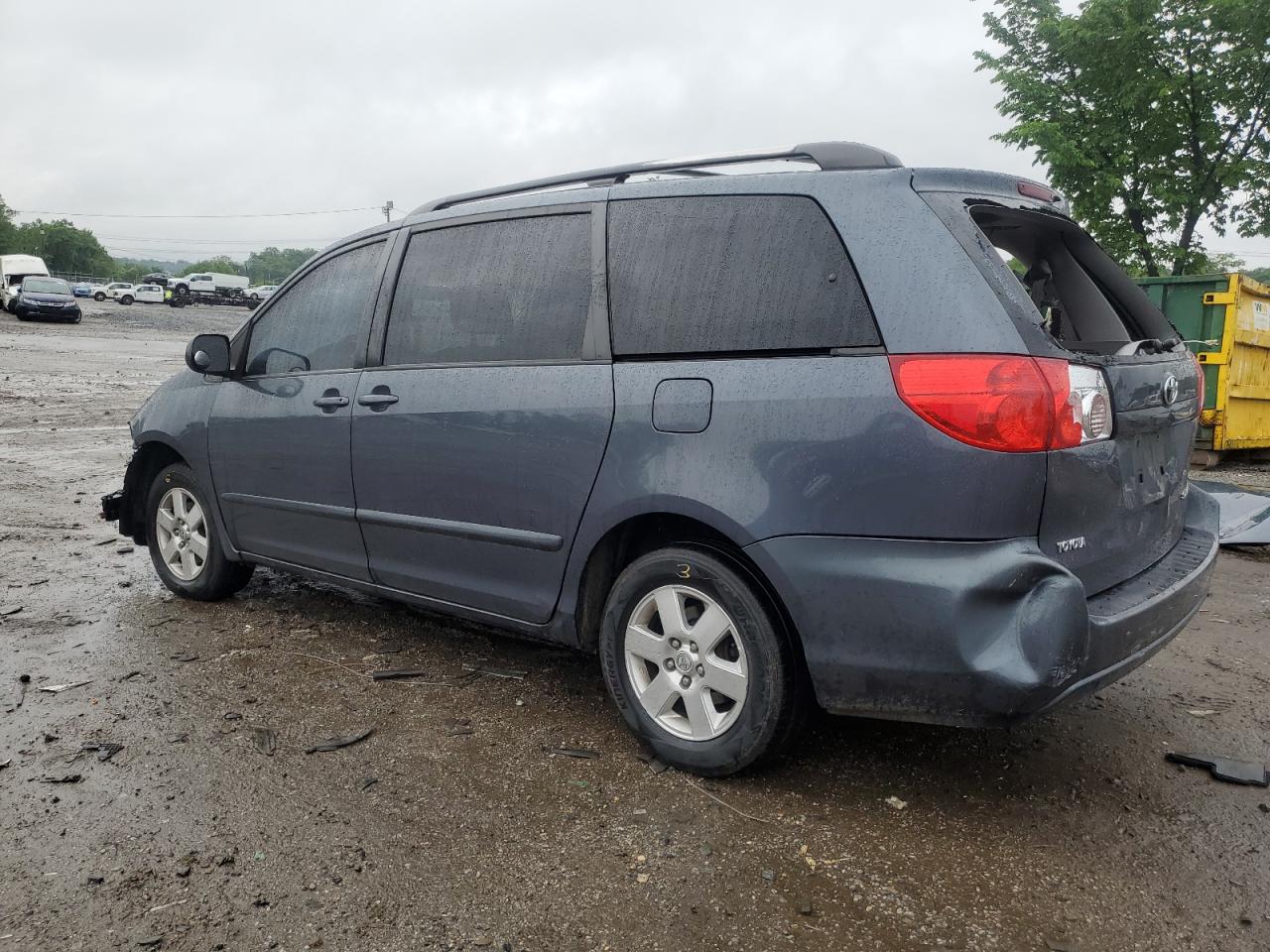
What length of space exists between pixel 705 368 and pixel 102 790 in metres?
2.16

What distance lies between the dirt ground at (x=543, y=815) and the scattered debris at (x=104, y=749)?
0.12ft

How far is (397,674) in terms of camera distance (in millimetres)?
4039

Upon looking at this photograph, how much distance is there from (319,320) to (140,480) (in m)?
1.63

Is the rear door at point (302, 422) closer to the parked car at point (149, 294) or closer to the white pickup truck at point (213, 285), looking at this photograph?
the parked car at point (149, 294)

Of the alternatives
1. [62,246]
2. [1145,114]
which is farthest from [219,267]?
[1145,114]

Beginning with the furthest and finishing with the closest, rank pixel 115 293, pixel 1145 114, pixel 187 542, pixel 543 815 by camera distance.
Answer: pixel 115 293 < pixel 1145 114 < pixel 187 542 < pixel 543 815

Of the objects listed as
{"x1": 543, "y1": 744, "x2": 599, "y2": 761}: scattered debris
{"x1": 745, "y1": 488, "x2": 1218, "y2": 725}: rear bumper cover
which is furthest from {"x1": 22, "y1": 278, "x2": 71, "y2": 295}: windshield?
{"x1": 745, "y1": 488, "x2": 1218, "y2": 725}: rear bumper cover

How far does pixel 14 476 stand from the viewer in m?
8.48

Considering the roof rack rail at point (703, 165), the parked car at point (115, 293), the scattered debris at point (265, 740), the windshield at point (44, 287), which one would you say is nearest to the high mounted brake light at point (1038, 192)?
the roof rack rail at point (703, 165)

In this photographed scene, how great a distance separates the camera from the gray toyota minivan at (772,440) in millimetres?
2592

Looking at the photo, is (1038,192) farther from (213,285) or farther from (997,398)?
(213,285)

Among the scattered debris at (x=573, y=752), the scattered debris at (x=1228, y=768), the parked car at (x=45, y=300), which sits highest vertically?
the parked car at (x=45, y=300)

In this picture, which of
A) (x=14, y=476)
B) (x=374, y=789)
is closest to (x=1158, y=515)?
(x=374, y=789)

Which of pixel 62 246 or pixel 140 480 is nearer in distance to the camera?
pixel 140 480
